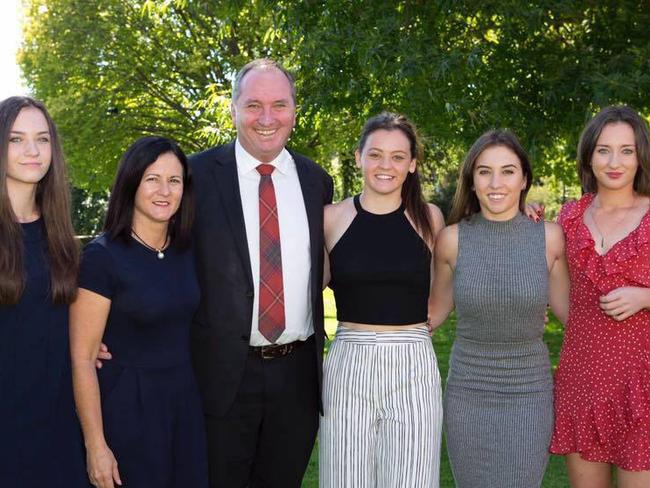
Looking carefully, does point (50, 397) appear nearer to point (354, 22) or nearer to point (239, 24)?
point (354, 22)

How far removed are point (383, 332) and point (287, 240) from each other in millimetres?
656

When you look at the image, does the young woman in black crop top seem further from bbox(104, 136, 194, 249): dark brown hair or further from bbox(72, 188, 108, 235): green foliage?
bbox(72, 188, 108, 235): green foliage


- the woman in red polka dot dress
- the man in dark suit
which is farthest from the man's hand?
the man in dark suit

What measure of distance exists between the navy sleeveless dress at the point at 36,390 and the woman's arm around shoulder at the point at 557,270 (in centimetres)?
230

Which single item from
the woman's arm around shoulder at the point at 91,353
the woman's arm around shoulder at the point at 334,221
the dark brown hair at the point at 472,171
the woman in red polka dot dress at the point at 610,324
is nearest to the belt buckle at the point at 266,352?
the woman's arm around shoulder at the point at 334,221

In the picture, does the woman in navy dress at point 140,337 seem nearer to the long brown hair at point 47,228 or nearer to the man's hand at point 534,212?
the long brown hair at point 47,228

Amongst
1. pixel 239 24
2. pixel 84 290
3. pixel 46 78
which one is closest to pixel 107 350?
pixel 84 290

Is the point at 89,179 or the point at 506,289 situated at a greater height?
the point at 89,179

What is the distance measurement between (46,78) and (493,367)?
16324 mm

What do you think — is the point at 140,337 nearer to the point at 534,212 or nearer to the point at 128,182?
the point at 128,182

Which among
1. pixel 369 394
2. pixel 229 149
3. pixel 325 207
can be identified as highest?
pixel 229 149

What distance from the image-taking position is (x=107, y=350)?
135 inches

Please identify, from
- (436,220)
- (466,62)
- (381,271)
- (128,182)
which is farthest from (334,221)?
(466,62)

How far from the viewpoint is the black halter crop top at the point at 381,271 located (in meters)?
3.83
